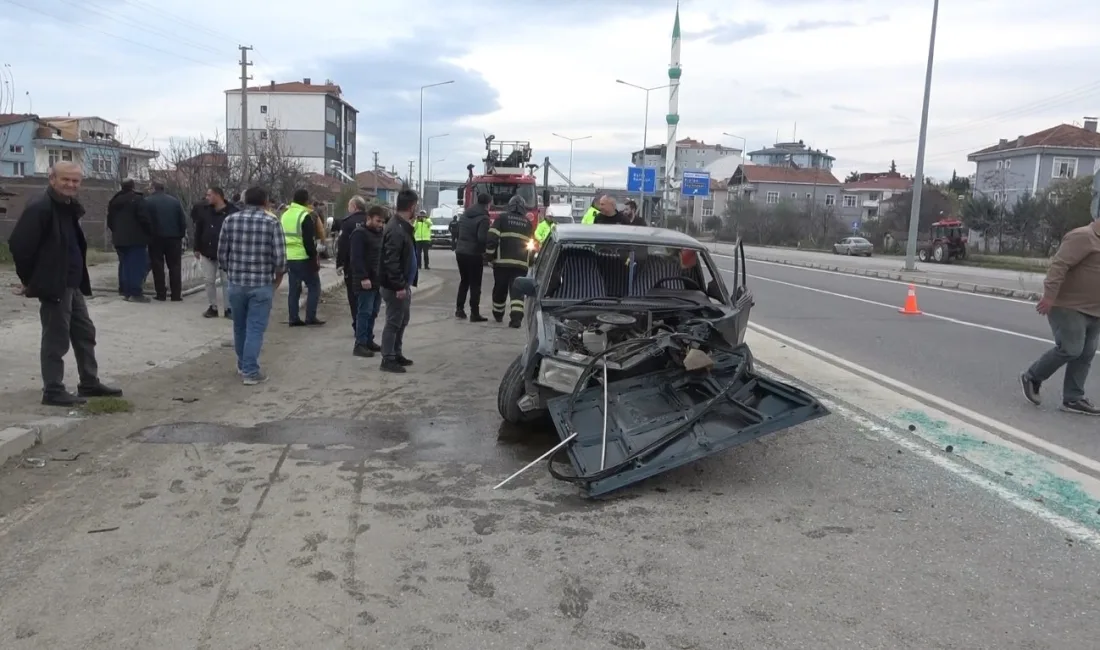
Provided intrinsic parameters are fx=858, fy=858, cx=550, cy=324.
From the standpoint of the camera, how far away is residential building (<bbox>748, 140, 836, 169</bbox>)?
414 feet

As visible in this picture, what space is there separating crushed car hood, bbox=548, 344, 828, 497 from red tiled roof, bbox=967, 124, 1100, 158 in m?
66.2

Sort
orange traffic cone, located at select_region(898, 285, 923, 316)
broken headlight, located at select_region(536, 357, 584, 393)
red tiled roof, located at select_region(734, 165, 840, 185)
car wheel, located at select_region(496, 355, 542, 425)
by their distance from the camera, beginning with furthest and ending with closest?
red tiled roof, located at select_region(734, 165, 840, 185) < orange traffic cone, located at select_region(898, 285, 923, 316) < car wheel, located at select_region(496, 355, 542, 425) < broken headlight, located at select_region(536, 357, 584, 393)

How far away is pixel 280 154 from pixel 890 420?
71.6ft

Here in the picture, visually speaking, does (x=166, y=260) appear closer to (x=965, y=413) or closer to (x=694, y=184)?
(x=965, y=413)

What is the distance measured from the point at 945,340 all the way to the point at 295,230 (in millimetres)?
8836

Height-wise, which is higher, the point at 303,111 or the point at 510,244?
the point at 303,111

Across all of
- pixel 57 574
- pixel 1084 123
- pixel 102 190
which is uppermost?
pixel 1084 123

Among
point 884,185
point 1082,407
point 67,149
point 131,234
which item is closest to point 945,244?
point 1082,407

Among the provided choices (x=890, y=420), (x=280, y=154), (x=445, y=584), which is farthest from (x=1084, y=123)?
(x=445, y=584)

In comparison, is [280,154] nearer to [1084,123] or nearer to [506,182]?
[506,182]

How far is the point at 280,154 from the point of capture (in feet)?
82.3

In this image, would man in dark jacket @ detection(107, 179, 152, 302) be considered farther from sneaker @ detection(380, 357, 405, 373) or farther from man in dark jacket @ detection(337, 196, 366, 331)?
sneaker @ detection(380, 357, 405, 373)

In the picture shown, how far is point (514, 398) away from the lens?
6258 mm

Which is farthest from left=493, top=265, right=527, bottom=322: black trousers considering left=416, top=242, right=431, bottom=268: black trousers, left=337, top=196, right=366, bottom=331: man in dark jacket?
left=416, top=242, right=431, bottom=268: black trousers
